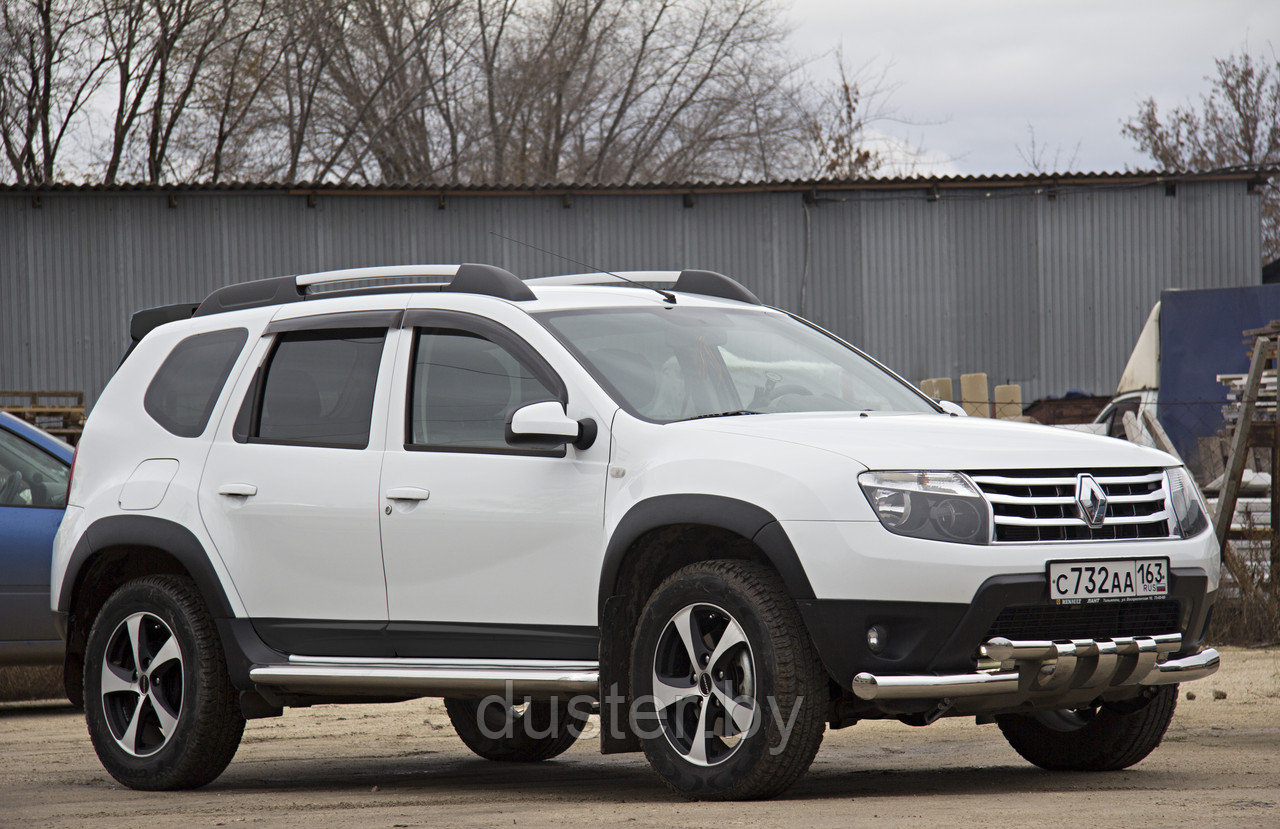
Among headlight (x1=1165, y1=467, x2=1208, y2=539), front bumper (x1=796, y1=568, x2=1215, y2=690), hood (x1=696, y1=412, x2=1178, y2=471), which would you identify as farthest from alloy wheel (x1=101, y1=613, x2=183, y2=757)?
headlight (x1=1165, y1=467, x2=1208, y2=539)

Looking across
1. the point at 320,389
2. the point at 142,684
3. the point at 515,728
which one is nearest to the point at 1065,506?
the point at 320,389

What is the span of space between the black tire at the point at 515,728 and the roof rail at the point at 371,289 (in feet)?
6.81

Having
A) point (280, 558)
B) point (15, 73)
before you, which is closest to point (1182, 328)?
point (280, 558)

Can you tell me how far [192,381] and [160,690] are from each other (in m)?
1.28

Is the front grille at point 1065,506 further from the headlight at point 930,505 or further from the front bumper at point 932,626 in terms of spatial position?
the front bumper at point 932,626

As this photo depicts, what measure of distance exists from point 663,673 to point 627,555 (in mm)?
408

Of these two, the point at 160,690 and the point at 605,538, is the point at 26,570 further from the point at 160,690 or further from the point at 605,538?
the point at 605,538

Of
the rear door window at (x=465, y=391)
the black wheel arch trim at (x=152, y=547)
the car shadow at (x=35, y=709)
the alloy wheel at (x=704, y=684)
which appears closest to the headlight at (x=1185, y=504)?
the alloy wheel at (x=704, y=684)

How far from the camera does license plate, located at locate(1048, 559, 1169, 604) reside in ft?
15.8

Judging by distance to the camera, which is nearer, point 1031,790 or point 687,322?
point 1031,790

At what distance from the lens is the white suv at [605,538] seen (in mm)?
4805

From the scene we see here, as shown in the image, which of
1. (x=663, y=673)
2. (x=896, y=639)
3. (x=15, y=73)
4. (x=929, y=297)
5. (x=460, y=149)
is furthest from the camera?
(x=460, y=149)

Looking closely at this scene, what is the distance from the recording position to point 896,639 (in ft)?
15.7

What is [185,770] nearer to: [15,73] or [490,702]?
[490,702]
